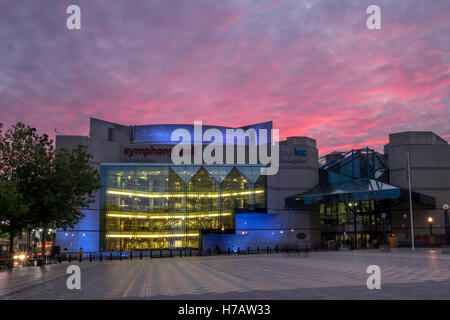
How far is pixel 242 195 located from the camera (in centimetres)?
7138

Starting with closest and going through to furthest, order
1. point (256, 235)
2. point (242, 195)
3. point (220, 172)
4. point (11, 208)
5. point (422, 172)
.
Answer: point (11, 208), point (256, 235), point (422, 172), point (242, 195), point (220, 172)

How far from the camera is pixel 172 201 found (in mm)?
70625

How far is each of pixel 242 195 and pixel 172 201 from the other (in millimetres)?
11295

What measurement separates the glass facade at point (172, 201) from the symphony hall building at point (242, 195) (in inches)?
6.1

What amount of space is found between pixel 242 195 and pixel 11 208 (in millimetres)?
44769

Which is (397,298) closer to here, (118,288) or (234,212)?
(118,288)

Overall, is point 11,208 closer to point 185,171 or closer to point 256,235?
point 185,171

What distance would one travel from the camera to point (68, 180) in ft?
126

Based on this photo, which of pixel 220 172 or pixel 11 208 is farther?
pixel 220 172

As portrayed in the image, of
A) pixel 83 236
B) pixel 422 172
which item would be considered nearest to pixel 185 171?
pixel 83 236

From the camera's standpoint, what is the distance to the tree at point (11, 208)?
1115 inches

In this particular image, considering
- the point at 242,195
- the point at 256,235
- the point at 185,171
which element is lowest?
the point at 256,235

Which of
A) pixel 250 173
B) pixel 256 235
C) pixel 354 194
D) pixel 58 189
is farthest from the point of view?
pixel 250 173

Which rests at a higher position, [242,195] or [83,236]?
[242,195]
